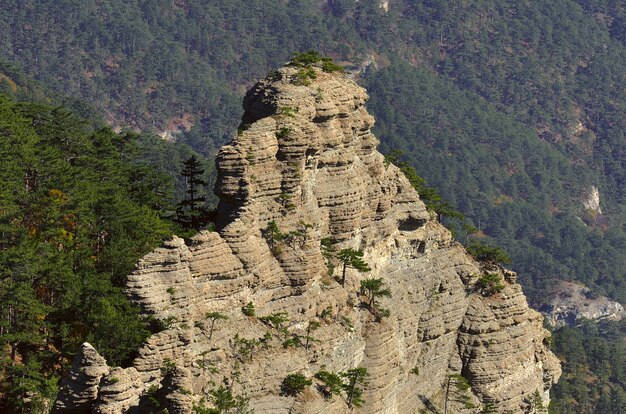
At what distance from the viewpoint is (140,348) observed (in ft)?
168

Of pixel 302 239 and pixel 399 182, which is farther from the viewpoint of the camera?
pixel 399 182

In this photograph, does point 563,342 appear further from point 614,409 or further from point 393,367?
point 393,367

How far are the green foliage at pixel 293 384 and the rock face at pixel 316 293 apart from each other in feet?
0.71

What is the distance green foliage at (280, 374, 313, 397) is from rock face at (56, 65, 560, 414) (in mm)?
217

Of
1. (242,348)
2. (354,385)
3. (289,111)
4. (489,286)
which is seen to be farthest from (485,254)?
(242,348)

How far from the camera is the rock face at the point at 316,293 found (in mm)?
52625

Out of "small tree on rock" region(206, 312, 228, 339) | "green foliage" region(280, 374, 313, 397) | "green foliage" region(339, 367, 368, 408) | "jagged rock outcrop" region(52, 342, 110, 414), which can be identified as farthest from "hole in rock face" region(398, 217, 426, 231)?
"jagged rock outcrop" region(52, 342, 110, 414)

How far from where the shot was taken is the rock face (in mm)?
52625

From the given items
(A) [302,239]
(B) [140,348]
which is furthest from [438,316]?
(B) [140,348]

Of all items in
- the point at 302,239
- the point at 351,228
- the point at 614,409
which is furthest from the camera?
the point at 614,409

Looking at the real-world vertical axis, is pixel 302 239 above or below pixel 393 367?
above

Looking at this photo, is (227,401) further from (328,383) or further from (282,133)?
(282,133)

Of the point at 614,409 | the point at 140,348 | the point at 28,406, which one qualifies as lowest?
the point at 614,409

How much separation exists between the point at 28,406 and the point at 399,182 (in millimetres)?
26712
